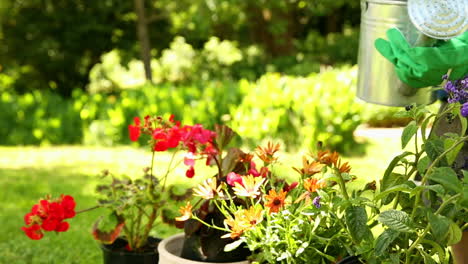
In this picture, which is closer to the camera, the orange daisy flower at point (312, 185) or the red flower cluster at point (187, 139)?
the orange daisy flower at point (312, 185)

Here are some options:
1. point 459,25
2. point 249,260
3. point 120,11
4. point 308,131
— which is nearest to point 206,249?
point 249,260

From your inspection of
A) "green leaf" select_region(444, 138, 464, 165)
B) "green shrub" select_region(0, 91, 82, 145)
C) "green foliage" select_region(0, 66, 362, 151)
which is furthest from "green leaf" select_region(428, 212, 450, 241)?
"green shrub" select_region(0, 91, 82, 145)

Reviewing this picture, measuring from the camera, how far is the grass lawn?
3324 millimetres

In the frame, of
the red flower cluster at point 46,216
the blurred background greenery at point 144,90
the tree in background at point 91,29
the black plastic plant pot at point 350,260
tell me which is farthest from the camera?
the tree in background at point 91,29

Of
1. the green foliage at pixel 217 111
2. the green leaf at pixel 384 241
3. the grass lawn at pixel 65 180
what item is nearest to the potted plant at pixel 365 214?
the green leaf at pixel 384 241

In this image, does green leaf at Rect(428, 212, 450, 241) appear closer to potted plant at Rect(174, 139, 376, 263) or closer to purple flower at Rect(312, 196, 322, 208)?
potted plant at Rect(174, 139, 376, 263)

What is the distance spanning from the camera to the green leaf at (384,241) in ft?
5.56

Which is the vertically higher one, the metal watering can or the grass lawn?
the metal watering can

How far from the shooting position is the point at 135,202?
Result: 244 centimetres

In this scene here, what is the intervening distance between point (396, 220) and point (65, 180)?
3.55 metres

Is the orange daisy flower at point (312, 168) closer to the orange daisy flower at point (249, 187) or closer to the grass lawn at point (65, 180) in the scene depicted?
the orange daisy flower at point (249, 187)

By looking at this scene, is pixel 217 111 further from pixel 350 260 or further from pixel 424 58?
pixel 350 260

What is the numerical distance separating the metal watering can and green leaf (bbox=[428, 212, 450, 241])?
828mm

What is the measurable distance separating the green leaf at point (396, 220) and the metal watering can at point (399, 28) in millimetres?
814
